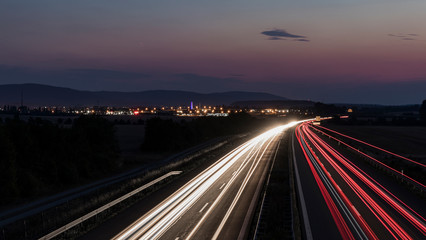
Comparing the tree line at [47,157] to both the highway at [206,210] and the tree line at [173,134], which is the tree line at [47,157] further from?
the tree line at [173,134]

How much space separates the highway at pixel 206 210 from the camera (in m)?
18.0

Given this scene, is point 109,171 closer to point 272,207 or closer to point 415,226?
point 272,207

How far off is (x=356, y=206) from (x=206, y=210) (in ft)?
29.9

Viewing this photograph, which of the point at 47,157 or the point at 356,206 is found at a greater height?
the point at 47,157

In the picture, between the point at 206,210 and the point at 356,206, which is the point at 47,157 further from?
the point at 356,206

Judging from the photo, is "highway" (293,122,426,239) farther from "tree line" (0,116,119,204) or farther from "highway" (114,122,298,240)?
"tree line" (0,116,119,204)

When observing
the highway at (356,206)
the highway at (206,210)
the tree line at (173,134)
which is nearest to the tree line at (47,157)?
the highway at (206,210)

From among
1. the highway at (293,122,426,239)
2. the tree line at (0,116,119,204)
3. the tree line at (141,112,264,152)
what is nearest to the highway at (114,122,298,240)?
the highway at (293,122,426,239)

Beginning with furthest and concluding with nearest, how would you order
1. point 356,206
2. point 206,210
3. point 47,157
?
point 47,157 → point 356,206 → point 206,210

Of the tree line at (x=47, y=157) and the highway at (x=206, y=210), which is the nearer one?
the highway at (x=206, y=210)

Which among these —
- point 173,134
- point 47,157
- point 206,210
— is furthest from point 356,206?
point 173,134

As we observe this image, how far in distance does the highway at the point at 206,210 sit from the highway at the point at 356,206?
3.44 m

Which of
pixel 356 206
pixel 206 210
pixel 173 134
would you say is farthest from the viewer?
pixel 173 134

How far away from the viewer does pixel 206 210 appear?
22.2m
